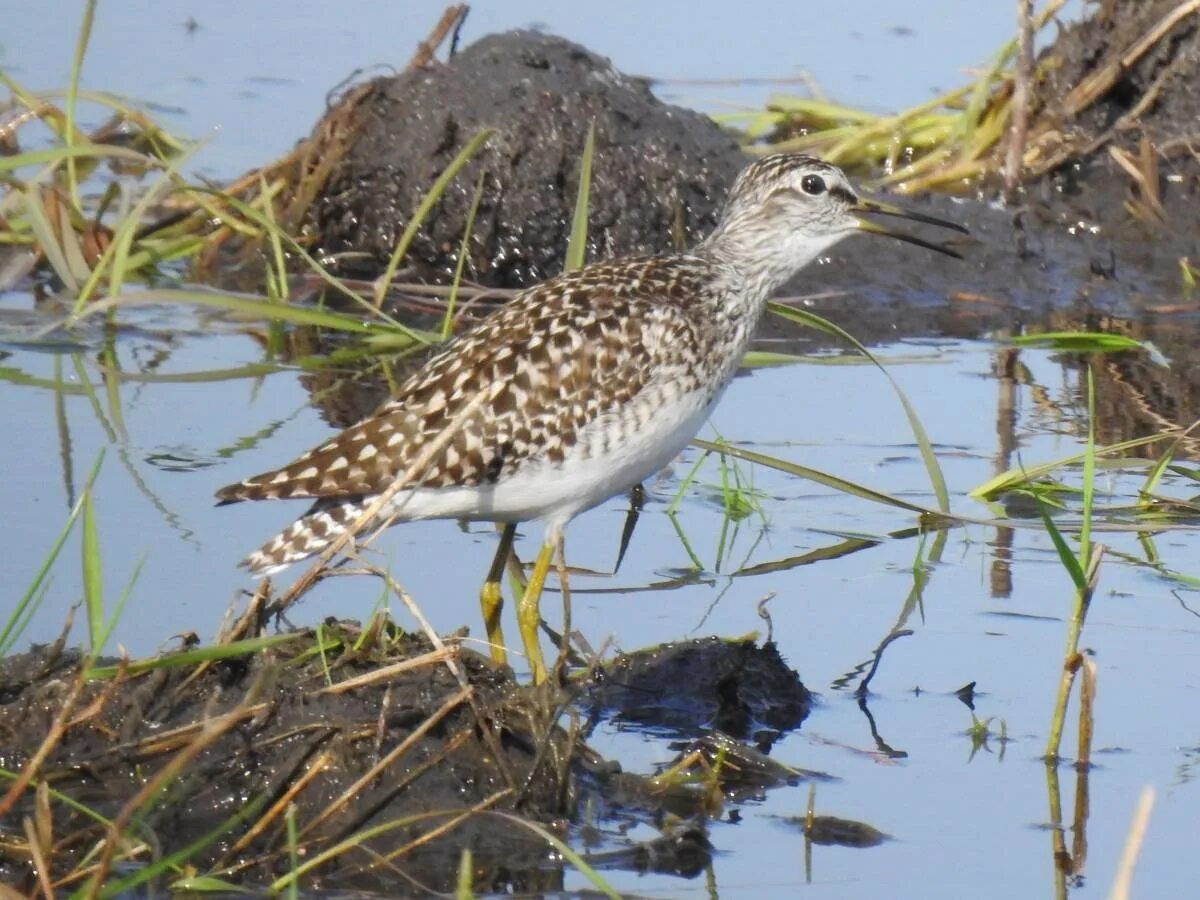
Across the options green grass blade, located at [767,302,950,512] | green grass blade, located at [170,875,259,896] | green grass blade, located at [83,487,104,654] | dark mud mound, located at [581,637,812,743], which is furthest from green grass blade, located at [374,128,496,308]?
green grass blade, located at [170,875,259,896]

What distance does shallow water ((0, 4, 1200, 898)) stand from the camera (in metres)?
5.55

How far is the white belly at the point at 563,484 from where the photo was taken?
6.48m

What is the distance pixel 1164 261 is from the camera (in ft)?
36.5

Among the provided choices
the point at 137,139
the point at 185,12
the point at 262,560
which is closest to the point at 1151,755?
the point at 262,560

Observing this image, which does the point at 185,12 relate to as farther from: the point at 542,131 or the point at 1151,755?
the point at 1151,755

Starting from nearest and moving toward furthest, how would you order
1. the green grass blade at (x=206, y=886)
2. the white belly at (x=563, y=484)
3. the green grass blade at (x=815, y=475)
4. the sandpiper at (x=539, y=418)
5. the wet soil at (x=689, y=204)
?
the green grass blade at (x=206, y=886) < the sandpiper at (x=539, y=418) < the white belly at (x=563, y=484) < the green grass blade at (x=815, y=475) < the wet soil at (x=689, y=204)

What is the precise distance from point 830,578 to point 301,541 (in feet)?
6.58

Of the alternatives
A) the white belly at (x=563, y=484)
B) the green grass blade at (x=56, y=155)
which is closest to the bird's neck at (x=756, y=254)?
the white belly at (x=563, y=484)

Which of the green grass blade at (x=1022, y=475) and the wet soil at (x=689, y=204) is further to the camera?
the wet soil at (x=689, y=204)

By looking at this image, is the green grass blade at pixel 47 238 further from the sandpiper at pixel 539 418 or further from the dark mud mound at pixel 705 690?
the dark mud mound at pixel 705 690

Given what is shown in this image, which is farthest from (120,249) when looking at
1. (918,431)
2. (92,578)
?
(92,578)

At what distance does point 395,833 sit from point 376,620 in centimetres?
59

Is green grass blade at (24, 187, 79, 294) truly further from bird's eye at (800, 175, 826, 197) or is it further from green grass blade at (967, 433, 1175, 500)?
green grass blade at (967, 433, 1175, 500)

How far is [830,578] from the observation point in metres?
7.39
